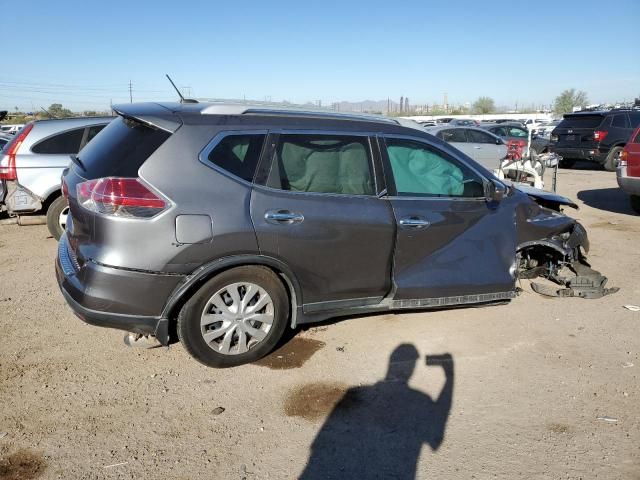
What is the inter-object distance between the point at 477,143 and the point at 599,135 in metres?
3.97

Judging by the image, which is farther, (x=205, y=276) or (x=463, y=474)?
(x=205, y=276)

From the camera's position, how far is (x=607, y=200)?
423 inches

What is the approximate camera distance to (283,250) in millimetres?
3457

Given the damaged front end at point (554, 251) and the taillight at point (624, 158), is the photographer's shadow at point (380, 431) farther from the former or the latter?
the taillight at point (624, 158)

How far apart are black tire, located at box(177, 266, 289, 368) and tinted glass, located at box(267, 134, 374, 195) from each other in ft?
2.06

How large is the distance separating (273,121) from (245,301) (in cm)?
126

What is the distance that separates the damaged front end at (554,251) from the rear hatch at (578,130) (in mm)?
11824

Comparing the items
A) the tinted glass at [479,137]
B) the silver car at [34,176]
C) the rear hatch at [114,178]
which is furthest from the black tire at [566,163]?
the rear hatch at [114,178]

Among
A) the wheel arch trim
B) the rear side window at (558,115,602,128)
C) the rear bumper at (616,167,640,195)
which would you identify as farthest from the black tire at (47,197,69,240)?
the rear side window at (558,115,602,128)

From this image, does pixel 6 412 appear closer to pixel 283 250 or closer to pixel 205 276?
pixel 205 276

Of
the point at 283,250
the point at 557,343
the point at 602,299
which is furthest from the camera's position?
the point at 602,299

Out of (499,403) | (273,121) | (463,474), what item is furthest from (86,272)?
(499,403)

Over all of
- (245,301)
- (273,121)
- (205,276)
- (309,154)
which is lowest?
(245,301)

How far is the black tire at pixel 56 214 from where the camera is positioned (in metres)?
6.62
